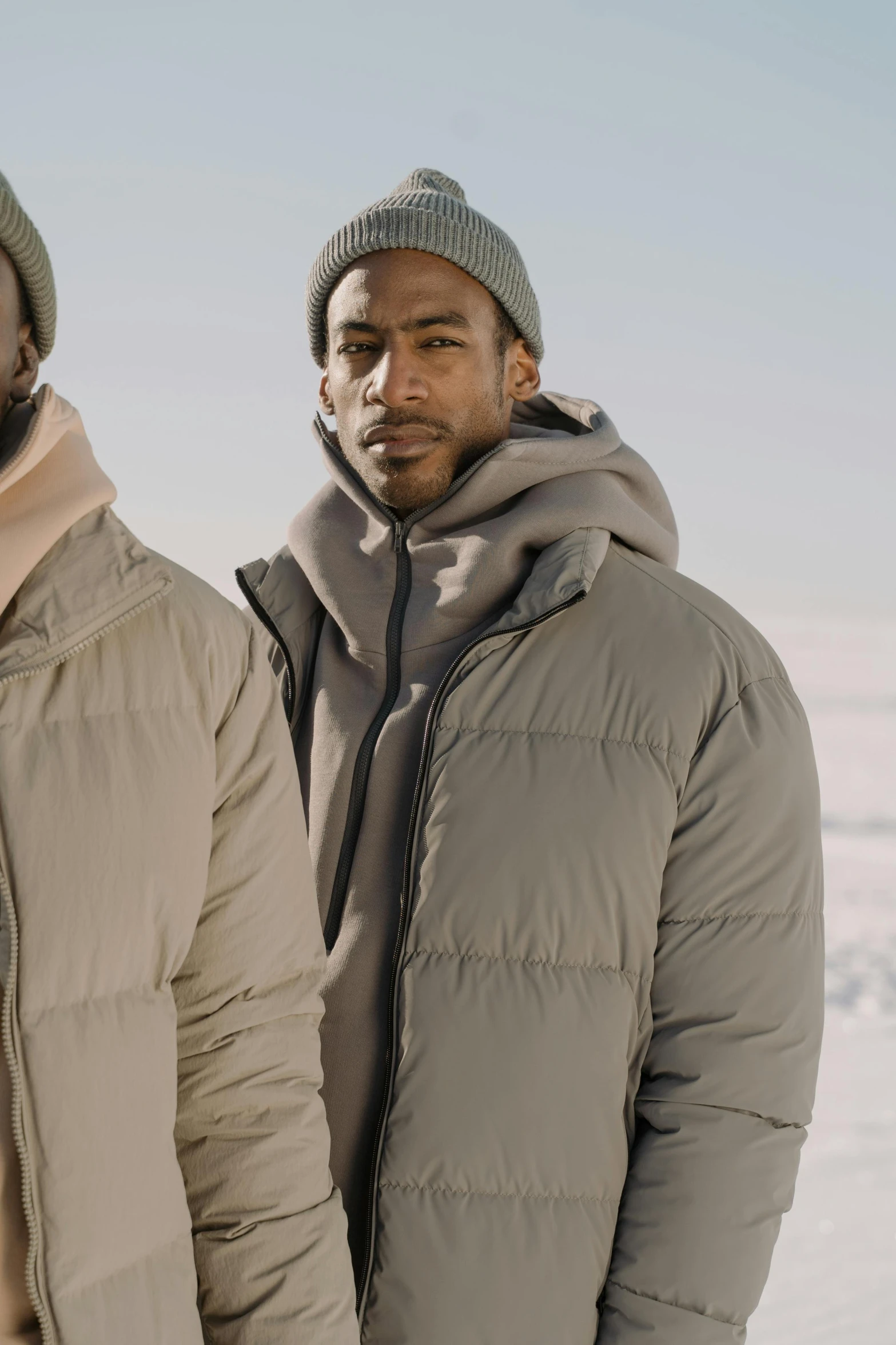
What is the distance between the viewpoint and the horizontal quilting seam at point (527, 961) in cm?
167

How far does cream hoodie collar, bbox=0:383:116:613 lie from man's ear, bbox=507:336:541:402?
3.35 feet

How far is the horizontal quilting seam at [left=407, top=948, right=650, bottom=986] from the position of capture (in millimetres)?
1671

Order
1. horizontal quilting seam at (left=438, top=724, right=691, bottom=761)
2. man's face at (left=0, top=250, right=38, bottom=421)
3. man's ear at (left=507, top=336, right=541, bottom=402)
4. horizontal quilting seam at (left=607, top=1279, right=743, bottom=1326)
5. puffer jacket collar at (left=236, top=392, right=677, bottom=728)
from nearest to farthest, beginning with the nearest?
man's face at (left=0, top=250, right=38, bottom=421) → horizontal quilting seam at (left=607, top=1279, right=743, bottom=1326) → horizontal quilting seam at (left=438, top=724, right=691, bottom=761) → puffer jacket collar at (left=236, top=392, right=677, bottom=728) → man's ear at (left=507, top=336, right=541, bottom=402)

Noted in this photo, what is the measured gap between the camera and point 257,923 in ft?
4.33

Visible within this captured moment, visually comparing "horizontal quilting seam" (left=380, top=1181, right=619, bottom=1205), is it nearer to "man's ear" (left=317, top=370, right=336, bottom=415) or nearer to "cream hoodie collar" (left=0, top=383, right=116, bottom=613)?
"cream hoodie collar" (left=0, top=383, right=116, bottom=613)

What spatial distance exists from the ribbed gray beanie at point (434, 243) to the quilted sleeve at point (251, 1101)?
96 centimetres

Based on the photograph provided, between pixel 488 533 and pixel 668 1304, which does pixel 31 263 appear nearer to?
pixel 488 533

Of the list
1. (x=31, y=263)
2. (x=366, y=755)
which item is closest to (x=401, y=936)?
(x=366, y=755)

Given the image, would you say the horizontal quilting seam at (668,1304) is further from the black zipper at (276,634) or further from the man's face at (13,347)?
the man's face at (13,347)

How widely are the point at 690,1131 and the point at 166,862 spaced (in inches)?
32.0

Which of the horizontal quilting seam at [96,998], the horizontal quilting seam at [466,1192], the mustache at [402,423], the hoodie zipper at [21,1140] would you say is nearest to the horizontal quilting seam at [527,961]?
the horizontal quilting seam at [466,1192]

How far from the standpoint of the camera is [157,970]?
4.00 ft

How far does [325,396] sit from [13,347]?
892 mm

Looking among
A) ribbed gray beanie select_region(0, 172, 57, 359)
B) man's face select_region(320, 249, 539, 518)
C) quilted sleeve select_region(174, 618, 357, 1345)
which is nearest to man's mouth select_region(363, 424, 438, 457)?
man's face select_region(320, 249, 539, 518)
